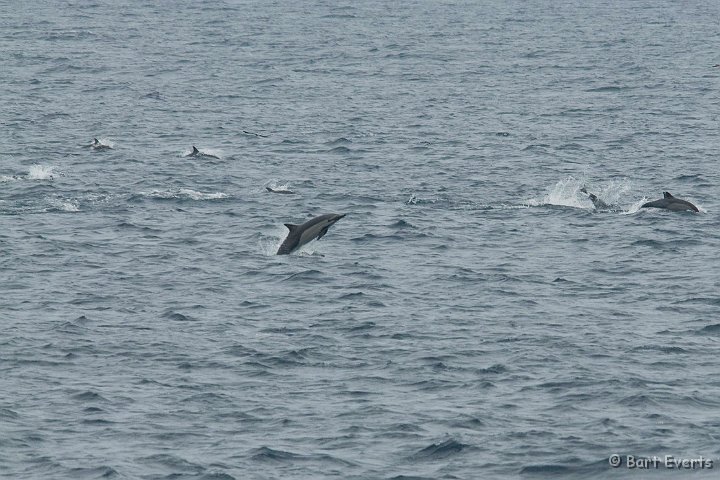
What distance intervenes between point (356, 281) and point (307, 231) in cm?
296

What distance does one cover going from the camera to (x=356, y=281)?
45.1 metres

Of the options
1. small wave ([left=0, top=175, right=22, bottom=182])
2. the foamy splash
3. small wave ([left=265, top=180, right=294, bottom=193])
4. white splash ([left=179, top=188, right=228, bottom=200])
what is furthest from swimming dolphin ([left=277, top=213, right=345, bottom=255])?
small wave ([left=0, top=175, right=22, bottom=182])

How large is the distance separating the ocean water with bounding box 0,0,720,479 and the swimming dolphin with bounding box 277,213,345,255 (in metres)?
0.67

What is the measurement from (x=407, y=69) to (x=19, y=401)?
7365 centimetres

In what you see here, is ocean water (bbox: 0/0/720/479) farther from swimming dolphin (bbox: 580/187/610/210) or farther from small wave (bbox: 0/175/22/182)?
swimming dolphin (bbox: 580/187/610/210)

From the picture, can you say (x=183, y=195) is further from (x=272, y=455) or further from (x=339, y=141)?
(x=272, y=455)

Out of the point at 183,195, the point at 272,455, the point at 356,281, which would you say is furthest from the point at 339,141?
the point at 272,455

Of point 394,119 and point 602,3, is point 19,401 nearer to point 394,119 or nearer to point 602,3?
point 394,119

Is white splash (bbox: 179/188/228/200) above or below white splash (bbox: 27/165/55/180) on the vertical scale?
below

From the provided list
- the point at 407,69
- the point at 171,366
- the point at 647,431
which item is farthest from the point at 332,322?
the point at 407,69

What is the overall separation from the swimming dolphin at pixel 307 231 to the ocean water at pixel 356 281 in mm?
667
